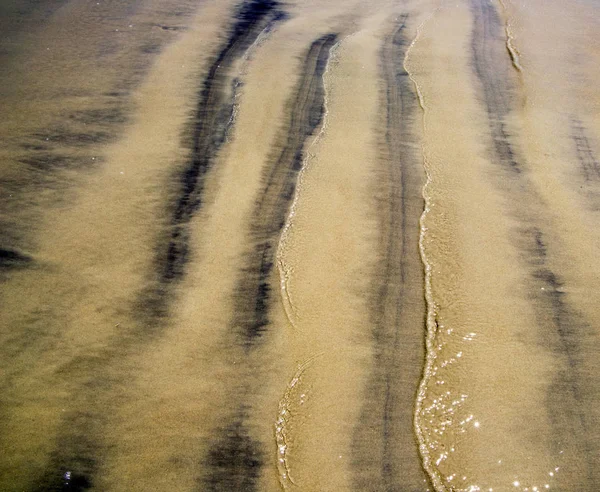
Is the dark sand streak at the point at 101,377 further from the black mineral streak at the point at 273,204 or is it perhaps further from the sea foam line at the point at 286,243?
the sea foam line at the point at 286,243

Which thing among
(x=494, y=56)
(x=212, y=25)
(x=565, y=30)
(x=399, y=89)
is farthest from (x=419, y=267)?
(x=565, y=30)

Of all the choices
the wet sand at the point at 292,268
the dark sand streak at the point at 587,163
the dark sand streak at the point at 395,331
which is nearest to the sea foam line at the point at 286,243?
the wet sand at the point at 292,268

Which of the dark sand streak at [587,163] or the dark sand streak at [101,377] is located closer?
the dark sand streak at [101,377]

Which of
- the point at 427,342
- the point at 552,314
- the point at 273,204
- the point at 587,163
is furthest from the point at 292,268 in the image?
the point at 587,163

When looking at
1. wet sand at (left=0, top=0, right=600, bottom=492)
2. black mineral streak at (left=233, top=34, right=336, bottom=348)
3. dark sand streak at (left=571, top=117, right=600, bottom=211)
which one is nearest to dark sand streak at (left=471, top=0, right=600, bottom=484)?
wet sand at (left=0, top=0, right=600, bottom=492)

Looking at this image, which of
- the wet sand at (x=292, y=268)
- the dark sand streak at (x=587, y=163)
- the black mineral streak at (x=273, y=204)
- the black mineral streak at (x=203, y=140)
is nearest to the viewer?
the wet sand at (x=292, y=268)

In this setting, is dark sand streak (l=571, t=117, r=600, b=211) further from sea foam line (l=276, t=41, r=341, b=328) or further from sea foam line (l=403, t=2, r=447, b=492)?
sea foam line (l=276, t=41, r=341, b=328)

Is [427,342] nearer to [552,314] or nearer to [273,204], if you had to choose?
[552,314]

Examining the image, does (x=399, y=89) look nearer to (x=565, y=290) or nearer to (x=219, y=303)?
(x=565, y=290)
